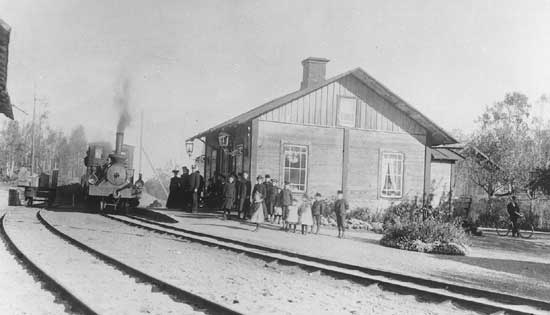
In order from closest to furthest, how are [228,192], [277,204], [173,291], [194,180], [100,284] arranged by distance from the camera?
[173,291]
[100,284]
[228,192]
[277,204]
[194,180]

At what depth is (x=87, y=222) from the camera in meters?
16.9

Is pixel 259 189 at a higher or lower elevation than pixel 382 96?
lower

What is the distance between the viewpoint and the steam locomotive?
20.7m

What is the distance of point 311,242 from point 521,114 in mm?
27633

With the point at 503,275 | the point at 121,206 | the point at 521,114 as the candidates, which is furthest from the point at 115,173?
the point at 521,114

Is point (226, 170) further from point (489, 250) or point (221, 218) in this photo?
point (489, 250)

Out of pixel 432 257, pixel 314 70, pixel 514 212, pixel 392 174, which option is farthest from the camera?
pixel 314 70

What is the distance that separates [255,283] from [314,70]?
1739 cm

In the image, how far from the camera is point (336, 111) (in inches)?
830

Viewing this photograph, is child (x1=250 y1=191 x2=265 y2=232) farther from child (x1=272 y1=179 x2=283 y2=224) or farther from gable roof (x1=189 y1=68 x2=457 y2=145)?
gable roof (x1=189 y1=68 x2=457 y2=145)

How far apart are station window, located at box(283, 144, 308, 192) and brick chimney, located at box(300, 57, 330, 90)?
4435 mm

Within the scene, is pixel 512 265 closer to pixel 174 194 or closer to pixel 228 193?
pixel 228 193

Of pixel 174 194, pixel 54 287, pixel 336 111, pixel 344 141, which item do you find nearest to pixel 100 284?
pixel 54 287

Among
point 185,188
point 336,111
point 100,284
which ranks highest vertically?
point 336,111
